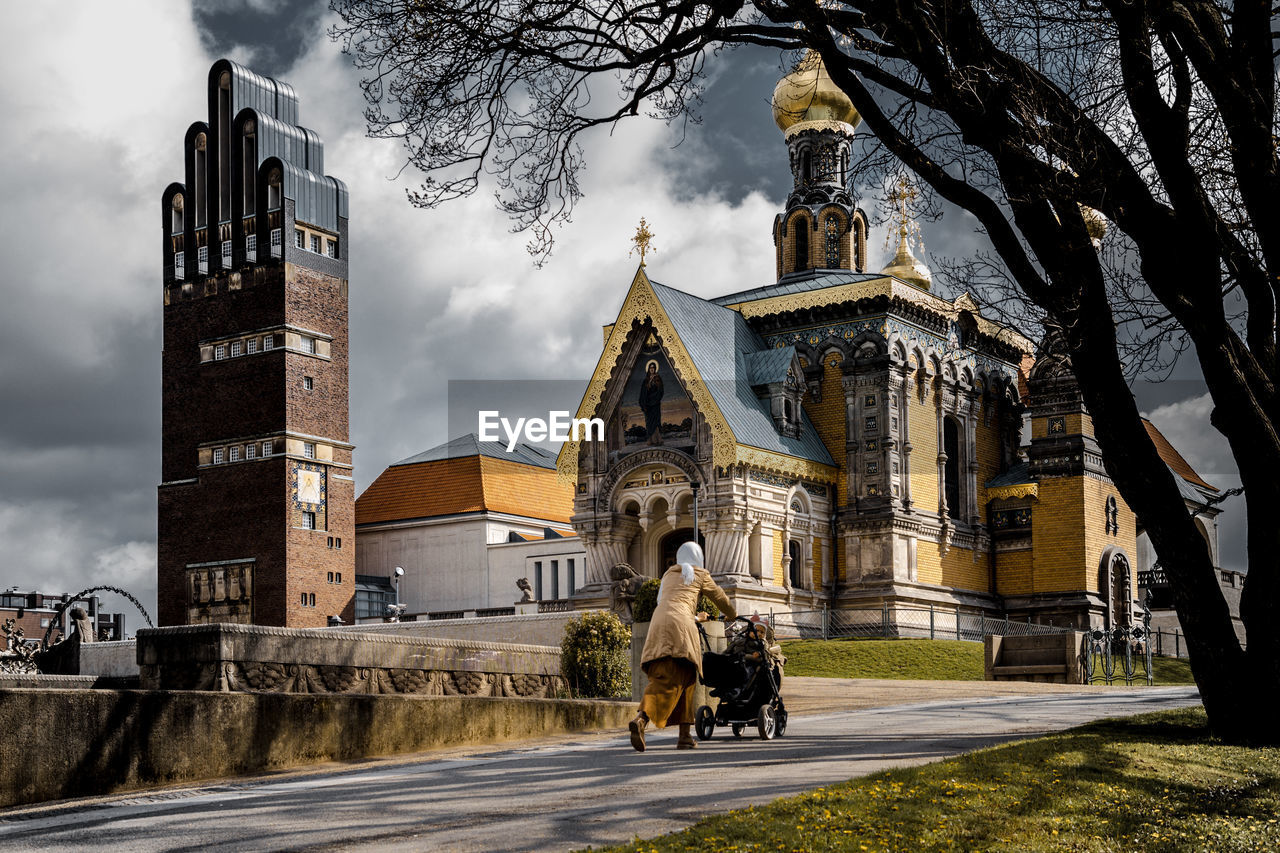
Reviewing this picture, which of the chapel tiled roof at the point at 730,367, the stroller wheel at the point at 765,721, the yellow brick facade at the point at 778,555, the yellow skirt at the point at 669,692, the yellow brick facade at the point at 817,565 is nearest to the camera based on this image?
the yellow skirt at the point at 669,692

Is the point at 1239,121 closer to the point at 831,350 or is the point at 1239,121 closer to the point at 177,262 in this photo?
the point at 831,350

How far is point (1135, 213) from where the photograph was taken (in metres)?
13.8

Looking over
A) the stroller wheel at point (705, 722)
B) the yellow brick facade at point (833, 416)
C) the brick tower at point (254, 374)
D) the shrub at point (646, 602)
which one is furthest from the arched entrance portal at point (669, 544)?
the stroller wheel at point (705, 722)

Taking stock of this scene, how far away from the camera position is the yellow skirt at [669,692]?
13.9 meters

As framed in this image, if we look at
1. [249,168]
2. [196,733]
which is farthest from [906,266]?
[196,733]

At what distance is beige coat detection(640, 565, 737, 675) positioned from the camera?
14.0 metres

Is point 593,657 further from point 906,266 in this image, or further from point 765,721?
point 906,266

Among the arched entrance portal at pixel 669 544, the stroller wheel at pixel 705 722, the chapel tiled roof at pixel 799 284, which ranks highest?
the chapel tiled roof at pixel 799 284

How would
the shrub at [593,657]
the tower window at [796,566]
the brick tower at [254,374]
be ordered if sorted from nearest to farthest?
the shrub at [593,657] < the tower window at [796,566] < the brick tower at [254,374]

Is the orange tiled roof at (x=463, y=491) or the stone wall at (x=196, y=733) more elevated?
the orange tiled roof at (x=463, y=491)

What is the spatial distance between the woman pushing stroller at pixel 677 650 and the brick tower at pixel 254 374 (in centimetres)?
4675

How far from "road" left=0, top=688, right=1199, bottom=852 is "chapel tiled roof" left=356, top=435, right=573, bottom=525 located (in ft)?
146

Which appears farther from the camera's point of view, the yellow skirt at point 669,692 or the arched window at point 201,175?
the arched window at point 201,175

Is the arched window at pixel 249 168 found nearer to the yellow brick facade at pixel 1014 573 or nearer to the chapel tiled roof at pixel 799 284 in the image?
the chapel tiled roof at pixel 799 284
